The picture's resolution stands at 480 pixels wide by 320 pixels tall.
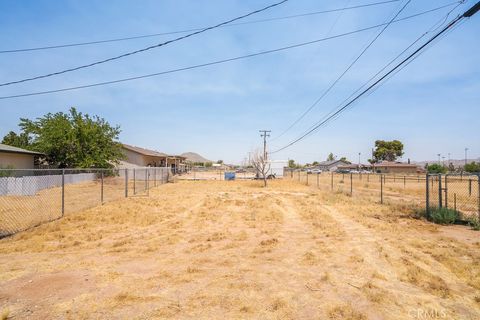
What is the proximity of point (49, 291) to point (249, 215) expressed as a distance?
914cm

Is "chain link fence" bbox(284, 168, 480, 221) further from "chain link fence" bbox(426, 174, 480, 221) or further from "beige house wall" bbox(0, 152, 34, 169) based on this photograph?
"beige house wall" bbox(0, 152, 34, 169)

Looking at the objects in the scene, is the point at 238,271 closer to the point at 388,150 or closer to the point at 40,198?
the point at 40,198

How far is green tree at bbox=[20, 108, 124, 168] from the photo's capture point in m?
30.2

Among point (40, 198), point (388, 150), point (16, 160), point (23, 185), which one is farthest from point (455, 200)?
point (388, 150)

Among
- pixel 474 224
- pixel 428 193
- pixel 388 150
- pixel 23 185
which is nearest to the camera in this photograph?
pixel 474 224

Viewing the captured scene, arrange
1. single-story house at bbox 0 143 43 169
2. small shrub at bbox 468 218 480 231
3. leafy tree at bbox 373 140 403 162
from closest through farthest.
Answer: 1. small shrub at bbox 468 218 480 231
2. single-story house at bbox 0 143 43 169
3. leafy tree at bbox 373 140 403 162

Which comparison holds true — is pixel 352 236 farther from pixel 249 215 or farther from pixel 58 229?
pixel 58 229

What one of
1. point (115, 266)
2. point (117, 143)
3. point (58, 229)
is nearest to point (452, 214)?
point (115, 266)

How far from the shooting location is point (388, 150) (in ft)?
386

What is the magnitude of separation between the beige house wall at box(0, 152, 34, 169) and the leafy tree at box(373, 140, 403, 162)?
115657 millimetres

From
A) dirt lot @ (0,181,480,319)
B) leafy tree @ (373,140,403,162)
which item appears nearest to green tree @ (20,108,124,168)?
dirt lot @ (0,181,480,319)

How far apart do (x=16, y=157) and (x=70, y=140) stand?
203 inches

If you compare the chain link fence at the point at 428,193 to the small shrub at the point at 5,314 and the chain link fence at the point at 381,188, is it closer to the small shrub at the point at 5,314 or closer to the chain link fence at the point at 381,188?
the chain link fence at the point at 381,188

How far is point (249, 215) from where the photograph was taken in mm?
13508
